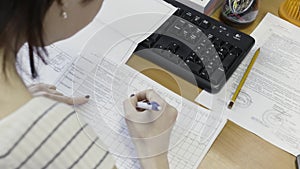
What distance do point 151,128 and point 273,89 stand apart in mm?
254

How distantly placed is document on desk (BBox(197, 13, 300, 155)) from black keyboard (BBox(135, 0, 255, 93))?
0.03 metres

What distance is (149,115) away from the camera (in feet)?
2.43

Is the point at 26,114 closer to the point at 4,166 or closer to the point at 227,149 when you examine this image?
the point at 4,166

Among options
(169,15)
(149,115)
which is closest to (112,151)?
(149,115)

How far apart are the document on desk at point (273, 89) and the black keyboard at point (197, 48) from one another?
0.03 m

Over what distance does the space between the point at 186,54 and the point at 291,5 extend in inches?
11.2

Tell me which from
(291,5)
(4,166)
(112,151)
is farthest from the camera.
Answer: (291,5)

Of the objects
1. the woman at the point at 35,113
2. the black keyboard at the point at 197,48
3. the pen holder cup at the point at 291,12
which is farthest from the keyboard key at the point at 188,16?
the woman at the point at 35,113

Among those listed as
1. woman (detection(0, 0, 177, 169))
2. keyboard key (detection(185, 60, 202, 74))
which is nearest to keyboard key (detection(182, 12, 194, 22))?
keyboard key (detection(185, 60, 202, 74))

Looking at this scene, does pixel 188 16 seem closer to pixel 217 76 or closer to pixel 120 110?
pixel 217 76

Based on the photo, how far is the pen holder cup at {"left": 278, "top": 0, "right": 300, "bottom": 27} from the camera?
95 cm

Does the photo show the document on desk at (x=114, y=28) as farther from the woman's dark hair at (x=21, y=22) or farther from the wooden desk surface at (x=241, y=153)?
the woman's dark hair at (x=21, y=22)

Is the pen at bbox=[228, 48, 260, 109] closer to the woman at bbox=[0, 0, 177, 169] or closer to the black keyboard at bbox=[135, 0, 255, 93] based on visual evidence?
the black keyboard at bbox=[135, 0, 255, 93]

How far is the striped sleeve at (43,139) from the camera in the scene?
18.8 inches
